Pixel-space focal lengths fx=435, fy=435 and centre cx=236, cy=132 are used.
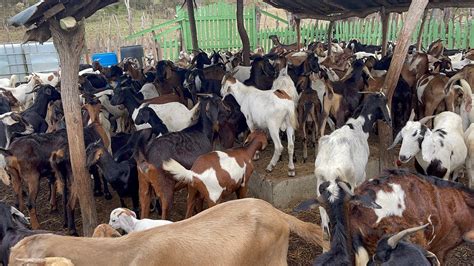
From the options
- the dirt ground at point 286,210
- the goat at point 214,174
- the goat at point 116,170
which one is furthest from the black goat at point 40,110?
the goat at point 214,174

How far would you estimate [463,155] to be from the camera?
17.4ft

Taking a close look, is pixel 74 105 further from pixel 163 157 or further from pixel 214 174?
pixel 214 174

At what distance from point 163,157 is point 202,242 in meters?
2.55

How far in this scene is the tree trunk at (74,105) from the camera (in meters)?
4.46

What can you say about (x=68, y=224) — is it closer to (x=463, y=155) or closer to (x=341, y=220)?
(x=341, y=220)

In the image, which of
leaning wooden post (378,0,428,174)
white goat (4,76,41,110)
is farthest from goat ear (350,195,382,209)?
white goat (4,76,41,110)

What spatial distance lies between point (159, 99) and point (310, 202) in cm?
486

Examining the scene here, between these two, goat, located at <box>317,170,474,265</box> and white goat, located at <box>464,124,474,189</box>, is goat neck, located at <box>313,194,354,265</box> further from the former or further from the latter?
white goat, located at <box>464,124,474,189</box>

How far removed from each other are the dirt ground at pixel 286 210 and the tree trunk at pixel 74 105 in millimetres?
968

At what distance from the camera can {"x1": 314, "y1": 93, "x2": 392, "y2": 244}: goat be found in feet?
15.4

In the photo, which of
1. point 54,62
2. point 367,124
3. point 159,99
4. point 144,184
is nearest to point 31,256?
point 144,184

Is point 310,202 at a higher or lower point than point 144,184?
higher

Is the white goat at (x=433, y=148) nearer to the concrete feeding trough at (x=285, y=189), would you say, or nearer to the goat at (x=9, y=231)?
the concrete feeding trough at (x=285, y=189)

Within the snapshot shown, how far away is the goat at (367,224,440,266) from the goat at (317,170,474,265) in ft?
1.77
